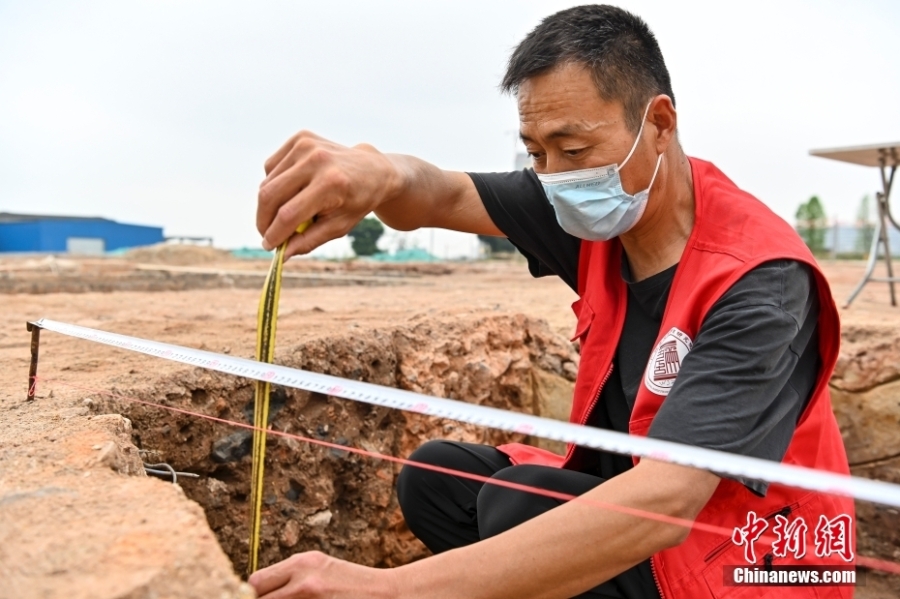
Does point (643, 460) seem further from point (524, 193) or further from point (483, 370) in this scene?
point (483, 370)

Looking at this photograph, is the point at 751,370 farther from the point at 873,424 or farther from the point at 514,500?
the point at 873,424

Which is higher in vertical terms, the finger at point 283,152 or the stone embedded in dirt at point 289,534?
the finger at point 283,152

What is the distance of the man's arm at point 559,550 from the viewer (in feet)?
3.98

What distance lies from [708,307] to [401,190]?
0.83m

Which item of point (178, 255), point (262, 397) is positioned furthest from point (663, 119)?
point (178, 255)

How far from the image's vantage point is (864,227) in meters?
21.7

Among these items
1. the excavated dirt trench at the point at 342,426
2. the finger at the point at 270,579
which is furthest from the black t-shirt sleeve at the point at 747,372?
the excavated dirt trench at the point at 342,426

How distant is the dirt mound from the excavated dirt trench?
16282 mm

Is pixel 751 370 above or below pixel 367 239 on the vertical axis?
below

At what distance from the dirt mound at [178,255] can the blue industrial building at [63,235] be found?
12.3m

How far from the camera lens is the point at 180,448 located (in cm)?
237

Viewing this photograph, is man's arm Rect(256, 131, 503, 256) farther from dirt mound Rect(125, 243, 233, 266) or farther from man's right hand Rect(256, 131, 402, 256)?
dirt mound Rect(125, 243, 233, 266)

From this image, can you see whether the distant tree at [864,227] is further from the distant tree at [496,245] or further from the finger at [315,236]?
the finger at [315,236]

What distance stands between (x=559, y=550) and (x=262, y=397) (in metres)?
0.67
